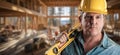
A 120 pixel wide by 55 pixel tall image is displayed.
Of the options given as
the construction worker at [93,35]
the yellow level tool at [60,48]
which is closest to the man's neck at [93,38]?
the construction worker at [93,35]

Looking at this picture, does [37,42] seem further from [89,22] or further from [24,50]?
[89,22]

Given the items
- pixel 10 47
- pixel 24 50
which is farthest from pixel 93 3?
pixel 24 50

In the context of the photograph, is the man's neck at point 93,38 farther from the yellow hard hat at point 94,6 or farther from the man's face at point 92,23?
the yellow hard hat at point 94,6

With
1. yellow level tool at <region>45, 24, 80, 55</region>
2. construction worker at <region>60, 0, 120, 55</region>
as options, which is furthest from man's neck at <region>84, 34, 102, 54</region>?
yellow level tool at <region>45, 24, 80, 55</region>

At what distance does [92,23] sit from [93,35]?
8 centimetres

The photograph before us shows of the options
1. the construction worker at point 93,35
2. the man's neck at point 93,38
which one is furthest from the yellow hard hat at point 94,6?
the man's neck at point 93,38

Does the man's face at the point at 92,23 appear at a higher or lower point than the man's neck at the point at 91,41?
higher

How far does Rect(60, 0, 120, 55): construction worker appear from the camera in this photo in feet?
5.18

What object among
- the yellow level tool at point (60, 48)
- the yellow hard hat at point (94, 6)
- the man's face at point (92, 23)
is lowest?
the yellow level tool at point (60, 48)

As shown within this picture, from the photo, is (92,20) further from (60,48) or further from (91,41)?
(60,48)

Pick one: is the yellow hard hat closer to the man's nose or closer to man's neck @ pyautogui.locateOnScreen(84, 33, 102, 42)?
the man's nose

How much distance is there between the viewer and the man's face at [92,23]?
62.1 inches

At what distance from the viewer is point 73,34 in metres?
1.75

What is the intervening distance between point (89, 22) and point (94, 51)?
19cm
